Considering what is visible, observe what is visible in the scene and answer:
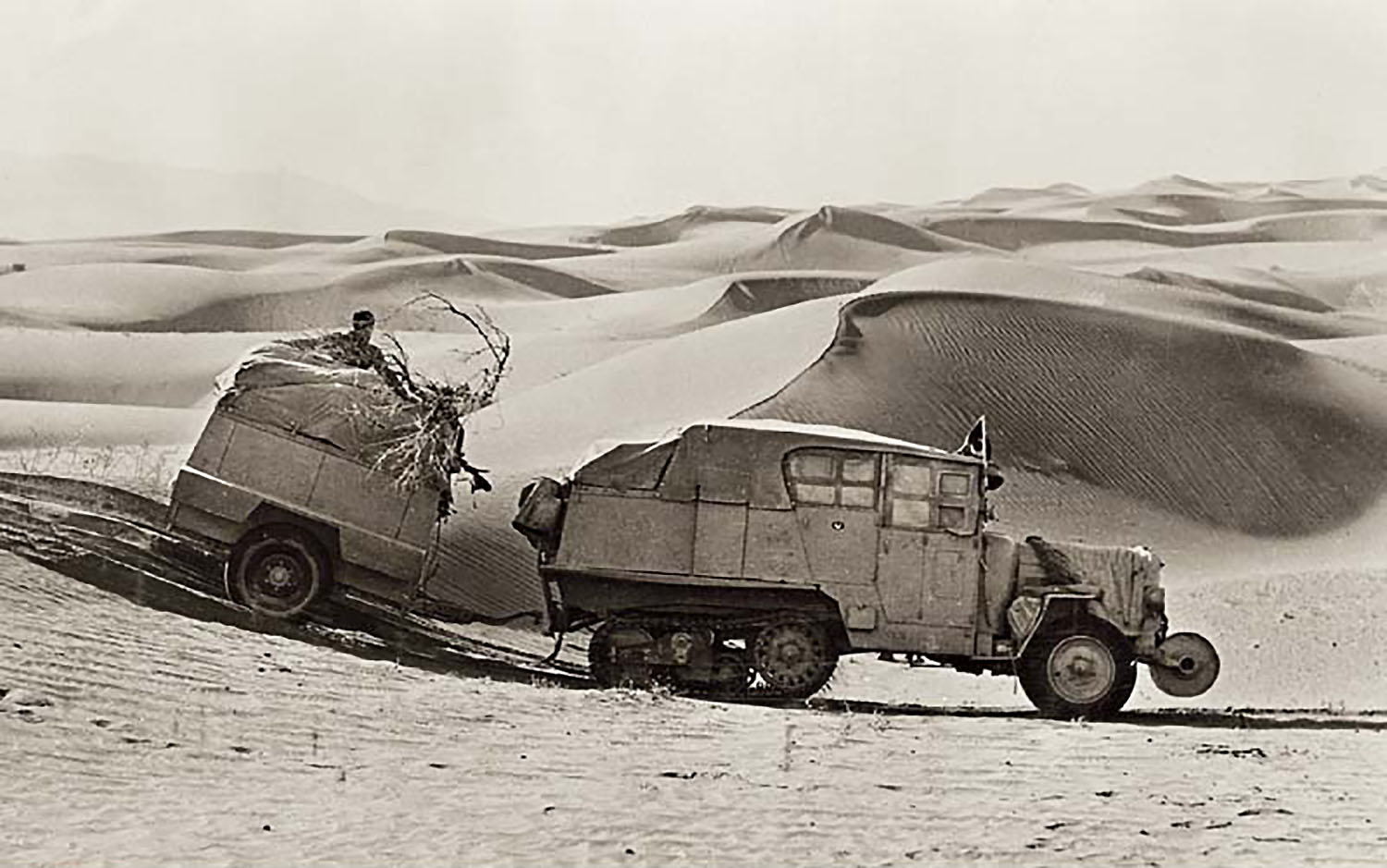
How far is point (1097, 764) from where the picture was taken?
9.56 m

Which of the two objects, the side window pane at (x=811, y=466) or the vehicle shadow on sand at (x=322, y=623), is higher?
the side window pane at (x=811, y=466)

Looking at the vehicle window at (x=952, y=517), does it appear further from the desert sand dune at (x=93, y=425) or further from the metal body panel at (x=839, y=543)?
the desert sand dune at (x=93, y=425)

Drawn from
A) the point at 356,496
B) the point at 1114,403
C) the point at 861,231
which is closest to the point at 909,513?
the point at 356,496

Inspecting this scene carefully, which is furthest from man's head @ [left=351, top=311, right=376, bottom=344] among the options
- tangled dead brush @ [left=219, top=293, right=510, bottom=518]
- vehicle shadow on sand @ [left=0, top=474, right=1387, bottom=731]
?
vehicle shadow on sand @ [left=0, top=474, right=1387, bottom=731]

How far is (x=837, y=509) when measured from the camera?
10789 mm

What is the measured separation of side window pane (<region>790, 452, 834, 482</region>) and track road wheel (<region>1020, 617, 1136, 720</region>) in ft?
5.18

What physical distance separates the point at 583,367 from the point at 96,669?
847 centimetres

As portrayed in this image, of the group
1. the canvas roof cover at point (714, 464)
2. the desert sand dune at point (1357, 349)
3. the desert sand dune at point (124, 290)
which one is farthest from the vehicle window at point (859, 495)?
the desert sand dune at point (124, 290)

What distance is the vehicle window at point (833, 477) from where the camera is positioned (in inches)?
425

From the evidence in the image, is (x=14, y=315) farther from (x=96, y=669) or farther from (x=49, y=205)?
(x=96, y=669)

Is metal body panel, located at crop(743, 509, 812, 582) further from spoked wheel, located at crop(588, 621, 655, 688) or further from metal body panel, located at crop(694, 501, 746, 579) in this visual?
spoked wheel, located at crop(588, 621, 655, 688)

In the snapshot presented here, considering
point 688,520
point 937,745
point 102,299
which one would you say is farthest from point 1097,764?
point 102,299

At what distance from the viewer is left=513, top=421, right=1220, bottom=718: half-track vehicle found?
10.7 metres

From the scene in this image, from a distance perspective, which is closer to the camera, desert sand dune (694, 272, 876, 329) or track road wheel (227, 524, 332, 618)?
track road wheel (227, 524, 332, 618)
